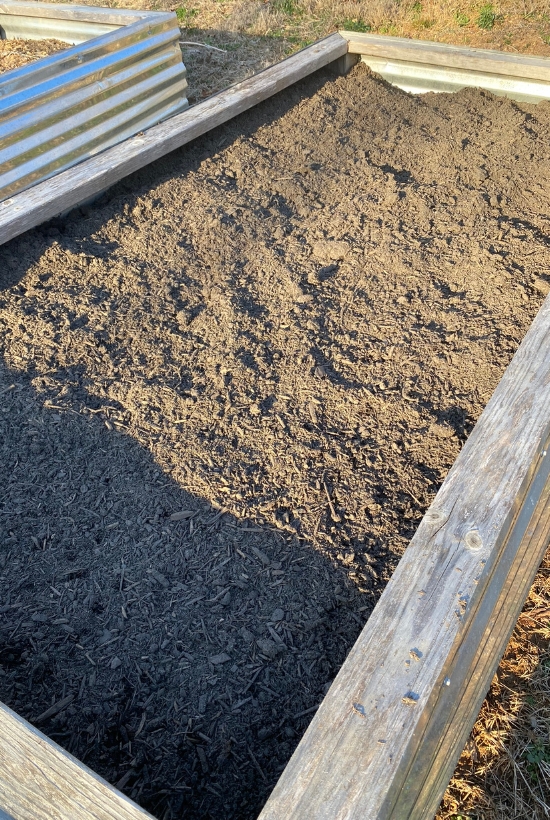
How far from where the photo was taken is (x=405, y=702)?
1.32 meters

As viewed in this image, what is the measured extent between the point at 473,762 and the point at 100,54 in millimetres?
4169

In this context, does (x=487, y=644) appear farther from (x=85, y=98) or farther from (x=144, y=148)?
(x=85, y=98)

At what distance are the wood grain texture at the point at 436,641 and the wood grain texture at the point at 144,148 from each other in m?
2.30

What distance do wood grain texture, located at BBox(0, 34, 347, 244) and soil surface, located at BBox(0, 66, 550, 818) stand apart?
138 millimetres

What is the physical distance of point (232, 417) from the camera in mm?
2379

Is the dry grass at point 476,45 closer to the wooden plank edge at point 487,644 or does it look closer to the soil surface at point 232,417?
the wooden plank edge at point 487,644

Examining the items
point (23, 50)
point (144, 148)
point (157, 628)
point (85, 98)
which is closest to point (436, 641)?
point (157, 628)

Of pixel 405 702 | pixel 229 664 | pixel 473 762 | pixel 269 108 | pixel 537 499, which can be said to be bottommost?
pixel 473 762

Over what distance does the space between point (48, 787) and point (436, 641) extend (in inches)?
33.5

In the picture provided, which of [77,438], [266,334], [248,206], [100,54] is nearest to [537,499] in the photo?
[266,334]

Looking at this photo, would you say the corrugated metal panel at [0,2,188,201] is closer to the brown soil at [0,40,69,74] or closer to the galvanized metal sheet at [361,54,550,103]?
the brown soil at [0,40,69,74]

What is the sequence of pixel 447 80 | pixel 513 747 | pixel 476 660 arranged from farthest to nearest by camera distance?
1. pixel 447 80
2. pixel 513 747
3. pixel 476 660

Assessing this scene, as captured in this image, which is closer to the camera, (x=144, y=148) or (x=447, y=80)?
(x=144, y=148)

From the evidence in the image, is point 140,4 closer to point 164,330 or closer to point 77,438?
point 164,330
